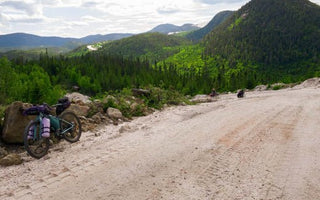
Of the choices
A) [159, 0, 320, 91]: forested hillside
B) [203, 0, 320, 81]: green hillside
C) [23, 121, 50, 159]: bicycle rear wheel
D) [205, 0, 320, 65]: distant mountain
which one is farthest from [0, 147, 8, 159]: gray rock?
[205, 0, 320, 65]: distant mountain

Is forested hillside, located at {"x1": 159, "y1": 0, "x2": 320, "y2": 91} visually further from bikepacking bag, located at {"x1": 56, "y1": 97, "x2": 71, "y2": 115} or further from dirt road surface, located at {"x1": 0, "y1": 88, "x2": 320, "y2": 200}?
bikepacking bag, located at {"x1": 56, "y1": 97, "x2": 71, "y2": 115}

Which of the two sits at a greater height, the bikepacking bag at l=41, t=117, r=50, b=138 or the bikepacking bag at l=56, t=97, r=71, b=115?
the bikepacking bag at l=56, t=97, r=71, b=115

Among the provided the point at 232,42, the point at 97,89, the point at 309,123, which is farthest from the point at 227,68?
the point at 309,123

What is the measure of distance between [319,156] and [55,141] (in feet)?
25.9

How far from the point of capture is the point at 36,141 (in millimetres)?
7004

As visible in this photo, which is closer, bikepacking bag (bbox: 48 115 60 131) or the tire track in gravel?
the tire track in gravel

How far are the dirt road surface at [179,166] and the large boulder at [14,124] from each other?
0.86 metres

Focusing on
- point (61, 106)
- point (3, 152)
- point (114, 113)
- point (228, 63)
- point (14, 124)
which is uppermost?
point (61, 106)

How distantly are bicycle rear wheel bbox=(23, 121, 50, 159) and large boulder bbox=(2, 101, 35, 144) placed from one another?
0.93 m

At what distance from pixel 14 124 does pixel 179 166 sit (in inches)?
210

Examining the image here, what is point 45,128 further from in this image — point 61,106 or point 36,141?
point 61,106

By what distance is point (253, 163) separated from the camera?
622cm

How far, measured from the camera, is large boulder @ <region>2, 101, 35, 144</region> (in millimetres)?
7582

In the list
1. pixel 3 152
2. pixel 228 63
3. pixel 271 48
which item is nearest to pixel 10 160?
pixel 3 152
